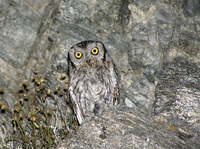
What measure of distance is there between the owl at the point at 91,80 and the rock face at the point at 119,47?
1.36ft

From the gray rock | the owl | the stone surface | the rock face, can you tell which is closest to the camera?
the stone surface

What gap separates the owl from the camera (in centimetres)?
430

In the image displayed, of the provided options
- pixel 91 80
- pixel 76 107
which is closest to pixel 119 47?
pixel 91 80

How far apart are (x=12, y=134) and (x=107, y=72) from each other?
6.17 ft

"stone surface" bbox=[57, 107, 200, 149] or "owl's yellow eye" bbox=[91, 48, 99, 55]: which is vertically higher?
"owl's yellow eye" bbox=[91, 48, 99, 55]

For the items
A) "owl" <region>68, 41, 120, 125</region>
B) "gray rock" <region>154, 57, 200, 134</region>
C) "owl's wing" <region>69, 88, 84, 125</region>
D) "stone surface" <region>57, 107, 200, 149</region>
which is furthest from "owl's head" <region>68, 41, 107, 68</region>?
"gray rock" <region>154, 57, 200, 134</region>

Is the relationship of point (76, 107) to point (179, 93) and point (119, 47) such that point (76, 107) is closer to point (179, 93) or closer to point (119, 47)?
point (119, 47)

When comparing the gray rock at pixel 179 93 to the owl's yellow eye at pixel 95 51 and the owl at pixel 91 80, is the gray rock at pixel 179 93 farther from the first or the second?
the owl's yellow eye at pixel 95 51

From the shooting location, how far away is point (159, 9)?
5.66 m

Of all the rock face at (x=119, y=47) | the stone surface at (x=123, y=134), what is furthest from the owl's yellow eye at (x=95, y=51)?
the stone surface at (x=123, y=134)

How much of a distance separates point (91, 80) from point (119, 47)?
1.46 m

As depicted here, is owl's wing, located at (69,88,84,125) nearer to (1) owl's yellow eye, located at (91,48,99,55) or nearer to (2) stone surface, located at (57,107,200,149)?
(1) owl's yellow eye, located at (91,48,99,55)

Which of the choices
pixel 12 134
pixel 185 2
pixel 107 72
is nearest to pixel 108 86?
pixel 107 72

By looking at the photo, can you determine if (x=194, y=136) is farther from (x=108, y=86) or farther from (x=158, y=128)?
(x=108, y=86)
